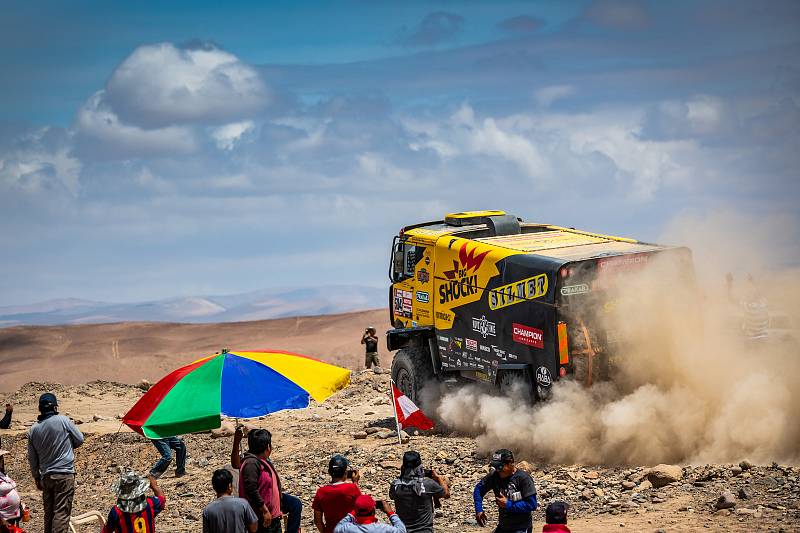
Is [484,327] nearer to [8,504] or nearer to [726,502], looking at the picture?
[726,502]

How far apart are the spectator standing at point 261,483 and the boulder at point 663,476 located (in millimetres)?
5825

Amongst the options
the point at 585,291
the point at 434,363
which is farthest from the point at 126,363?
the point at 585,291

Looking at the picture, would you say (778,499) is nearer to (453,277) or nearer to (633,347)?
(633,347)

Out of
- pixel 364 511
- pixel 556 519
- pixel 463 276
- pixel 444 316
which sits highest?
pixel 463 276

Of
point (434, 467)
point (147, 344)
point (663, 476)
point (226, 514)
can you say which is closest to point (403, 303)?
point (434, 467)

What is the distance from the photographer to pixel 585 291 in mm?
15781

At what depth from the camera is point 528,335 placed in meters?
16.2

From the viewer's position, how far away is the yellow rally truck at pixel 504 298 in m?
15.7

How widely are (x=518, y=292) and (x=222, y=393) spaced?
22.0ft

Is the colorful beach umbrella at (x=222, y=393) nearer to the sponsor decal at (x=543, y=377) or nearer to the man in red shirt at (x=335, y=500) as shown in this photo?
the man in red shirt at (x=335, y=500)

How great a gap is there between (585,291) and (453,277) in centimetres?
308

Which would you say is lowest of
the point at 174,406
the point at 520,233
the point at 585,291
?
the point at 174,406

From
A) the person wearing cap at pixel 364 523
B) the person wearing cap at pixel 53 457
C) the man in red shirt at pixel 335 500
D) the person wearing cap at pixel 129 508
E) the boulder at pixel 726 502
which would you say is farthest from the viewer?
the boulder at pixel 726 502

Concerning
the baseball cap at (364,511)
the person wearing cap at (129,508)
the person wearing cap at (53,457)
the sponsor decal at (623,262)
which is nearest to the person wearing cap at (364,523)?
the baseball cap at (364,511)
